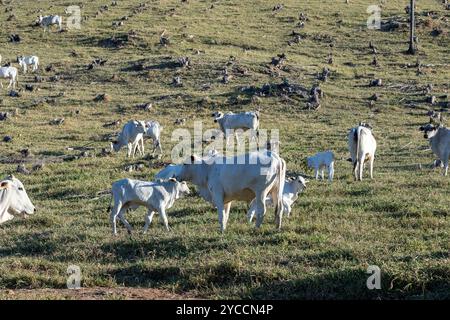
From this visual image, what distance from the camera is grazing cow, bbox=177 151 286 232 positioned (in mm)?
12289

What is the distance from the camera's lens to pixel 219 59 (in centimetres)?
3956

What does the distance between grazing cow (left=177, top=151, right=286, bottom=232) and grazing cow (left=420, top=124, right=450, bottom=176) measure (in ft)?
26.4

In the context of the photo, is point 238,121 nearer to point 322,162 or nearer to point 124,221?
point 322,162

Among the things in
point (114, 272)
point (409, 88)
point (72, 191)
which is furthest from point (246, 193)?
point (409, 88)

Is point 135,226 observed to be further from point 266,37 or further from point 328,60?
point 266,37

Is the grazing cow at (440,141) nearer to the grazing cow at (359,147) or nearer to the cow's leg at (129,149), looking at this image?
the grazing cow at (359,147)

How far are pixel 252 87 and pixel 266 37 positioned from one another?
44.2 feet

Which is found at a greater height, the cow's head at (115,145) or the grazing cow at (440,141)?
the grazing cow at (440,141)

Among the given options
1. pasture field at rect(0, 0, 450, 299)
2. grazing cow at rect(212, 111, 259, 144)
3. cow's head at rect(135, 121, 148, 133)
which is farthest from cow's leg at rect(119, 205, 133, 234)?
grazing cow at rect(212, 111, 259, 144)

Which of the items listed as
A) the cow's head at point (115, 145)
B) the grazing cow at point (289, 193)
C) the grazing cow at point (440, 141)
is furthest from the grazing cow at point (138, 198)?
the cow's head at point (115, 145)

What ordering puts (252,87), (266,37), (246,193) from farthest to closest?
1. (266,37)
2. (252,87)
3. (246,193)

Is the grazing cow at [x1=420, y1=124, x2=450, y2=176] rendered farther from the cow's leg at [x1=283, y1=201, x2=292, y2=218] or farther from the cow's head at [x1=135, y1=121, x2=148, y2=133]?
the cow's head at [x1=135, y1=121, x2=148, y2=133]

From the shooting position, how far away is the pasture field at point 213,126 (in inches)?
370

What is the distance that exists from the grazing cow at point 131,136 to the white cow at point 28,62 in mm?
16644
